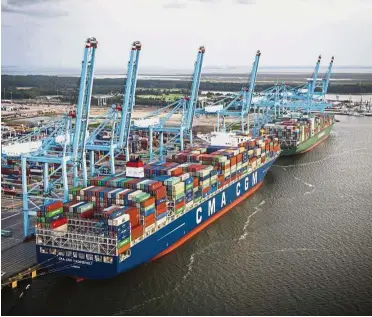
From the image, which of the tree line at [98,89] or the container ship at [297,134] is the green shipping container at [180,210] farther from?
the tree line at [98,89]

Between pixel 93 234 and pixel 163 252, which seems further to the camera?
pixel 163 252

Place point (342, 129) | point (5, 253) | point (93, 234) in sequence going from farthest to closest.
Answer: point (342, 129) → point (5, 253) → point (93, 234)

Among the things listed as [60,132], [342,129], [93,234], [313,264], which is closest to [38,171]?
[60,132]

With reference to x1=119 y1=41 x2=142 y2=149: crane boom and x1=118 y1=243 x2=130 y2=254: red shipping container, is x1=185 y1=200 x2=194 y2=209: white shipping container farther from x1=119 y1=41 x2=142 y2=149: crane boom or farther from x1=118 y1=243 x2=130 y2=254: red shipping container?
x1=119 y1=41 x2=142 y2=149: crane boom

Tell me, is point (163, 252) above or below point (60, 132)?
below

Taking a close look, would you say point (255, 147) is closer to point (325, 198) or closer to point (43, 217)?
point (325, 198)

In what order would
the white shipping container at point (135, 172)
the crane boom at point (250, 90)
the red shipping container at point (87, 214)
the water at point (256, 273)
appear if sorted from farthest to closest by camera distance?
1. the crane boom at point (250, 90)
2. the white shipping container at point (135, 172)
3. the red shipping container at point (87, 214)
4. the water at point (256, 273)

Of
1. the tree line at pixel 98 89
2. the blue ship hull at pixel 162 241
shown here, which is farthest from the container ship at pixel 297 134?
the tree line at pixel 98 89
